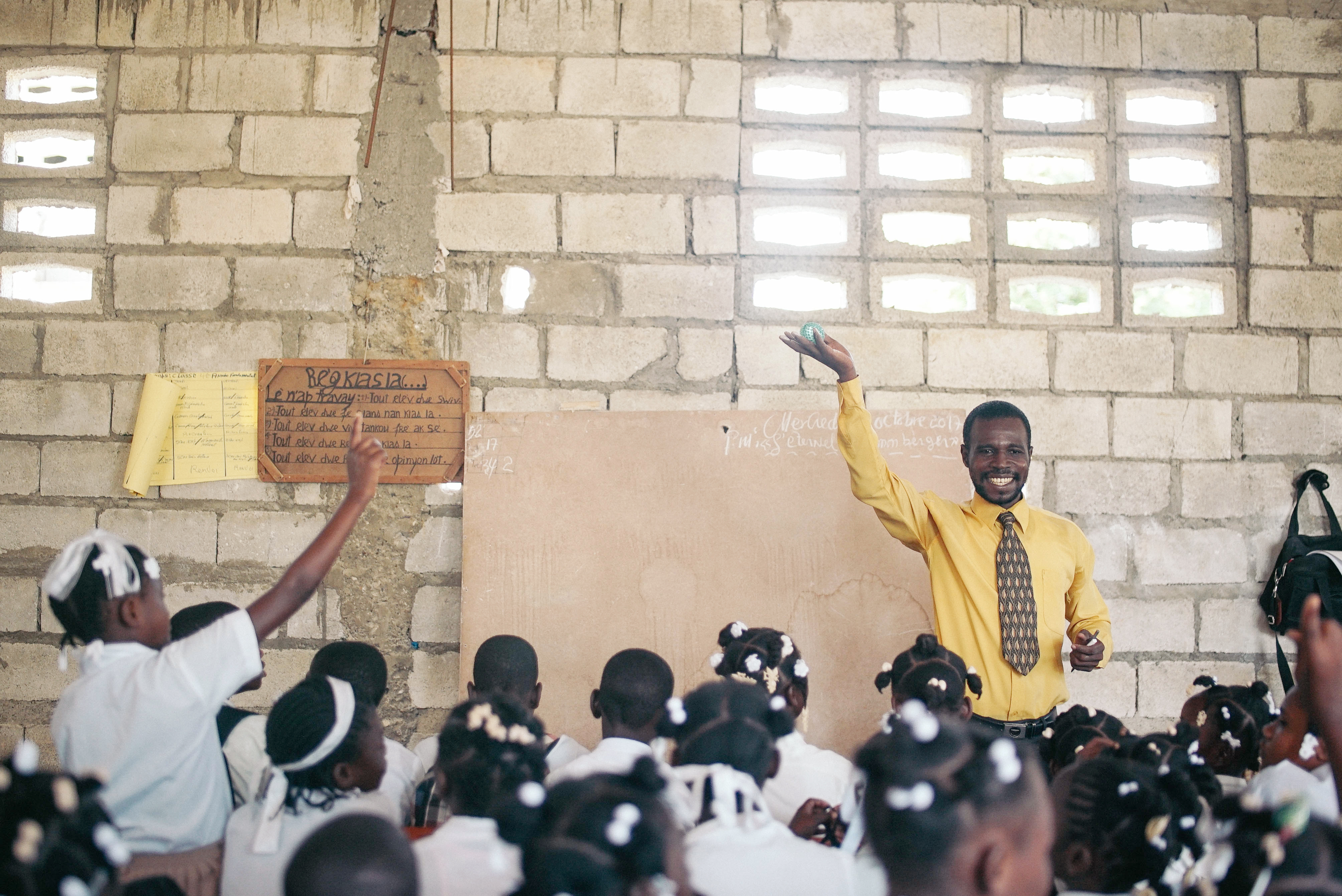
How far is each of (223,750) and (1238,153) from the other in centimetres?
376

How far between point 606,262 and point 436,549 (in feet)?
3.89

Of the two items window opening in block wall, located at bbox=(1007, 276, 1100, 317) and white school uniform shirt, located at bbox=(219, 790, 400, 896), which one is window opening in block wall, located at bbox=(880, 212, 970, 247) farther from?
white school uniform shirt, located at bbox=(219, 790, 400, 896)

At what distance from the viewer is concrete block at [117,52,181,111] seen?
3.40 metres

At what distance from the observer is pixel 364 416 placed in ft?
10.7

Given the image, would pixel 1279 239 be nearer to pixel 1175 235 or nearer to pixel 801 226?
pixel 1175 235

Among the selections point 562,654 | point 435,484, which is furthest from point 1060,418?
point 435,484

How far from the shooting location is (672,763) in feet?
5.07

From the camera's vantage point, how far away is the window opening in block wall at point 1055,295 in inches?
131

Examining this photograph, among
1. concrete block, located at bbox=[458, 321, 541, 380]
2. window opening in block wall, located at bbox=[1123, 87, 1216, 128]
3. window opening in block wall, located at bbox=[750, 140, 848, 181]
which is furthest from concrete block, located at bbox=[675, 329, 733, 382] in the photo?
window opening in block wall, located at bbox=[1123, 87, 1216, 128]

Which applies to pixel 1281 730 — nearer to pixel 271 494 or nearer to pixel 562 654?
pixel 562 654

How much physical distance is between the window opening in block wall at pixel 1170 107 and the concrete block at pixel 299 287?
2.92m

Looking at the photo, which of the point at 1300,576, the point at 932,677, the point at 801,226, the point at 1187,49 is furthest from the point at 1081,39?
the point at 932,677

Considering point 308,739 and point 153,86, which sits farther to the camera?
point 153,86

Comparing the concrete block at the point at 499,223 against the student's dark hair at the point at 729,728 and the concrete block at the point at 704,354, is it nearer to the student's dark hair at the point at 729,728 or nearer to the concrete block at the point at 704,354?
the concrete block at the point at 704,354
